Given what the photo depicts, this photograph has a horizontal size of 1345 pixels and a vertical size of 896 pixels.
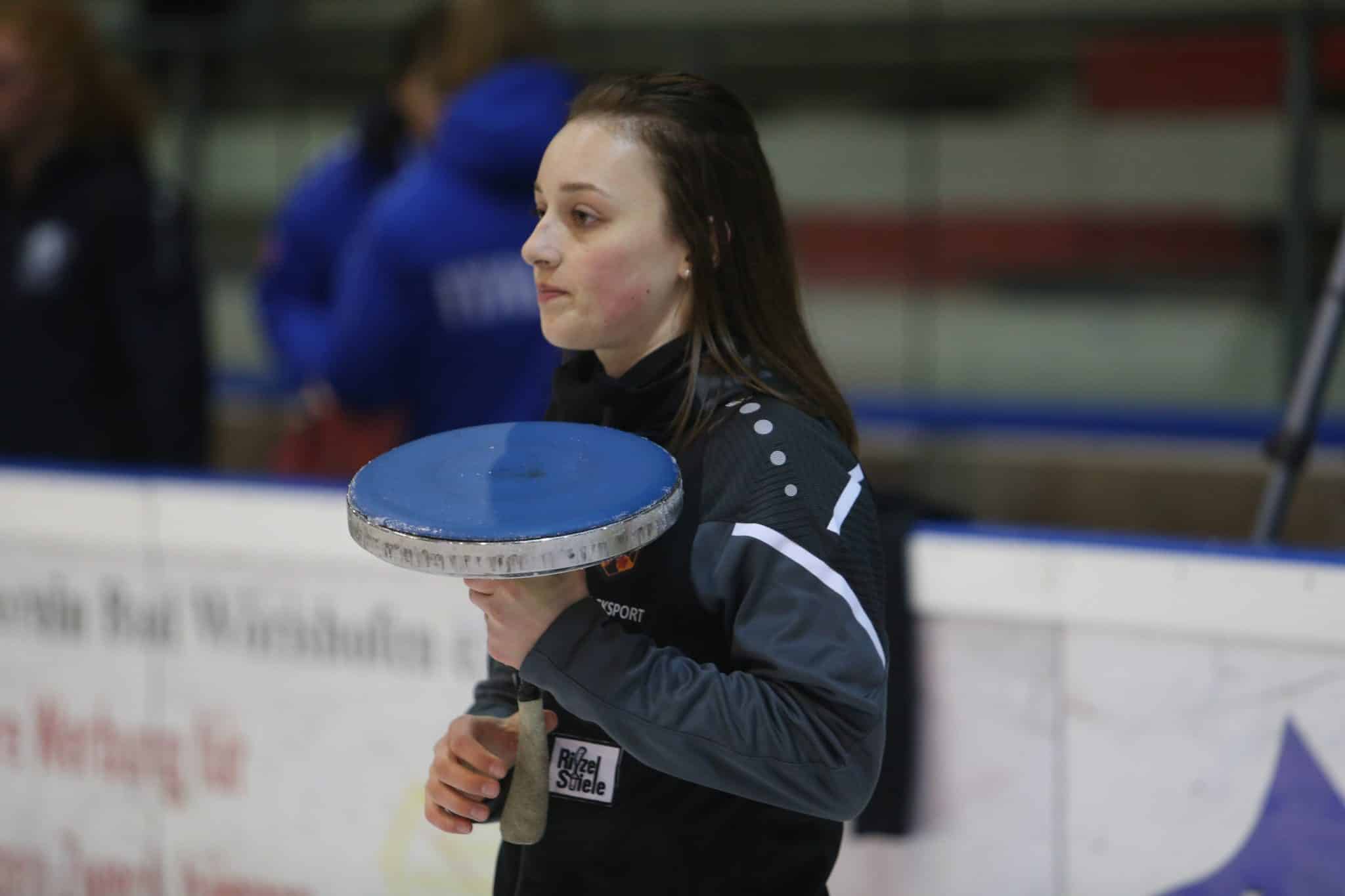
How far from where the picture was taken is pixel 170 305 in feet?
9.57

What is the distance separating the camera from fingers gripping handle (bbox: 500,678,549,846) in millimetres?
1143

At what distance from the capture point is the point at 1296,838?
78.5 inches

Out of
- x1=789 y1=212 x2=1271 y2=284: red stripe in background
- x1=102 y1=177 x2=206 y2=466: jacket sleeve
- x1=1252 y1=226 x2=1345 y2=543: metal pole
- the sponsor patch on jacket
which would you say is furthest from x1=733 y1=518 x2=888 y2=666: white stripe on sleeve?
x1=789 y1=212 x2=1271 y2=284: red stripe in background

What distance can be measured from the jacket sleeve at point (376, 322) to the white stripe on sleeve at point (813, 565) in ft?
5.02

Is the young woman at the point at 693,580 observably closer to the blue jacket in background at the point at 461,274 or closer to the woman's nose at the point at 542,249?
the woman's nose at the point at 542,249

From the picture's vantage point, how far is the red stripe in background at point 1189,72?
403 centimetres

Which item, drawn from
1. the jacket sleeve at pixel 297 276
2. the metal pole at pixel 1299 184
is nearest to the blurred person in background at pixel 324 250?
the jacket sleeve at pixel 297 276

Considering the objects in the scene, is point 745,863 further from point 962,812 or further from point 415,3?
point 415,3

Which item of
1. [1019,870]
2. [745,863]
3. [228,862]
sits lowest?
[228,862]

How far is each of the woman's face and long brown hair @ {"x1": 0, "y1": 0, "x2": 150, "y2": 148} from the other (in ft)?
7.00

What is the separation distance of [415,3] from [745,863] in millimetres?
4736

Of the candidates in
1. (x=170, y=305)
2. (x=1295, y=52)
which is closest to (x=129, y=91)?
(x=170, y=305)

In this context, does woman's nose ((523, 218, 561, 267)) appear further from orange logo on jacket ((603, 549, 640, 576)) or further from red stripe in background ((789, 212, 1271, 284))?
red stripe in background ((789, 212, 1271, 284))

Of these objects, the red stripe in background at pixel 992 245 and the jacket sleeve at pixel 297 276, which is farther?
the red stripe in background at pixel 992 245
